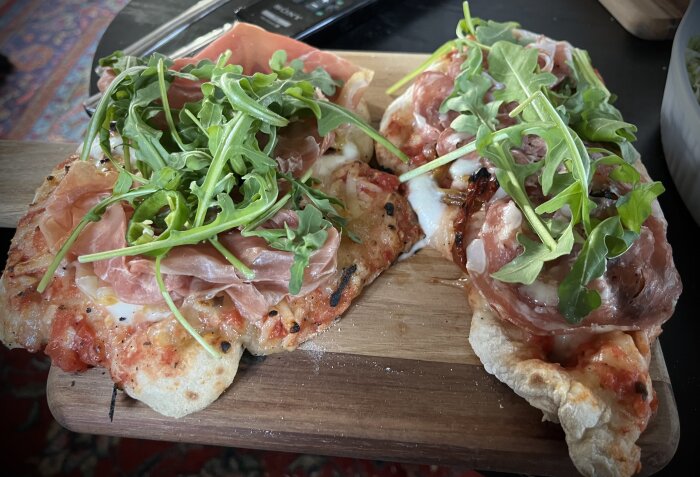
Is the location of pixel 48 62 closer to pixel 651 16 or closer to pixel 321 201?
pixel 321 201

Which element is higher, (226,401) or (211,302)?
(211,302)

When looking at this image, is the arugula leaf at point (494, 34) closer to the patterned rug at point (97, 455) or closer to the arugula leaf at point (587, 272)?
the arugula leaf at point (587, 272)

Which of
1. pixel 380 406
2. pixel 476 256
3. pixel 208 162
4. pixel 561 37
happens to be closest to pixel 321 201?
pixel 208 162

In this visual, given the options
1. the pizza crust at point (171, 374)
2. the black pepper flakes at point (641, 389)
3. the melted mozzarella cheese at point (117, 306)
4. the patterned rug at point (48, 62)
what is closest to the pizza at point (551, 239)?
the black pepper flakes at point (641, 389)

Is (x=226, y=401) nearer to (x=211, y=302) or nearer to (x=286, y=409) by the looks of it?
(x=286, y=409)

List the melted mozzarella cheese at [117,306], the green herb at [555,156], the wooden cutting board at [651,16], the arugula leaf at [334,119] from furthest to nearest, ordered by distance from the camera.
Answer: the wooden cutting board at [651,16]
the arugula leaf at [334,119]
the melted mozzarella cheese at [117,306]
the green herb at [555,156]

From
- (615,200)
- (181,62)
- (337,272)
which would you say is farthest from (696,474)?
(181,62)
